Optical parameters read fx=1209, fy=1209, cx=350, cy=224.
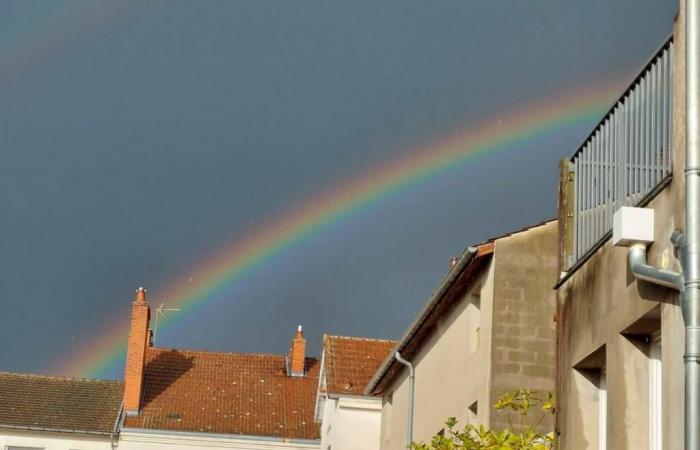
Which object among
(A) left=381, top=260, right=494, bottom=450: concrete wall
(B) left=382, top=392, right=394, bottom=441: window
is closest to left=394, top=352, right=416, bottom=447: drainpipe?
(A) left=381, top=260, right=494, bottom=450: concrete wall

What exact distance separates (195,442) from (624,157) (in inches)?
1442

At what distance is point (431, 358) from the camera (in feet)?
83.1

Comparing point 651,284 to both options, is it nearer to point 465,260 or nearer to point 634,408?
point 634,408

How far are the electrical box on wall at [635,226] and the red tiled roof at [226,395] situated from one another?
37660mm

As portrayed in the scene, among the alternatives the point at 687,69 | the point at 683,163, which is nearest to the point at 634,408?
the point at 683,163

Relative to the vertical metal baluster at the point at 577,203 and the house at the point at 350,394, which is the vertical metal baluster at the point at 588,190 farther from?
the house at the point at 350,394

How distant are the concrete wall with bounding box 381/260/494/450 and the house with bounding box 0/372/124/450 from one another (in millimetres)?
20589

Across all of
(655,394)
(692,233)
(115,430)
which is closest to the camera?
(692,233)

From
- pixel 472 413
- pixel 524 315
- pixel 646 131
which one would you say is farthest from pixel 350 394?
pixel 646 131

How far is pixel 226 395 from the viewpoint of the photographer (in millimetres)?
48469

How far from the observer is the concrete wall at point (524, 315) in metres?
19.7

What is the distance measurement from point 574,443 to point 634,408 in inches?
69.1

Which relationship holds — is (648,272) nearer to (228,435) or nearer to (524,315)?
(524,315)

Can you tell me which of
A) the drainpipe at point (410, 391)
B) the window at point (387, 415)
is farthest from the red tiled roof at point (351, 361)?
the drainpipe at point (410, 391)
